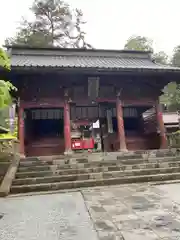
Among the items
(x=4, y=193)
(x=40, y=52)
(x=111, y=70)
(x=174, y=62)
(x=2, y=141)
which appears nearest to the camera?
(x=4, y=193)

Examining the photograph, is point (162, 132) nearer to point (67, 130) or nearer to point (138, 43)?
point (67, 130)

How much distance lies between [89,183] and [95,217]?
3.27 m

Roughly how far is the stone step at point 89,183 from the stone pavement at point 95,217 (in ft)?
3.35

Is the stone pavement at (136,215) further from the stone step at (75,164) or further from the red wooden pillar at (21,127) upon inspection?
the red wooden pillar at (21,127)

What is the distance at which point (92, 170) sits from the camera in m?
7.73

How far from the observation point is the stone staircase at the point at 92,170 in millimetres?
6832

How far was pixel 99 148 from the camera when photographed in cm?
1453

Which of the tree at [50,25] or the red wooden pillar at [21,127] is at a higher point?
the tree at [50,25]

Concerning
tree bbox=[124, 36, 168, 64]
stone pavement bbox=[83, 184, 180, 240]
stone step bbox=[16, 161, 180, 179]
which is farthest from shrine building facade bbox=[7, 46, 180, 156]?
tree bbox=[124, 36, 168, 64]

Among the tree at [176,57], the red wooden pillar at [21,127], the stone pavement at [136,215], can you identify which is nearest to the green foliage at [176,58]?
the tree at [176,57]

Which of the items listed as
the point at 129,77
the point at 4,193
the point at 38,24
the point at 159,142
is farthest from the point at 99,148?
the point at 38,24

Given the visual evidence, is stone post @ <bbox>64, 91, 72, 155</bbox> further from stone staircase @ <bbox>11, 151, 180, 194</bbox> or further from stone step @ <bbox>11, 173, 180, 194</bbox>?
stone step @ <bbox>11, 173, 180, 194</bbox>

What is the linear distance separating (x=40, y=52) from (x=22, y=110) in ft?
18.5

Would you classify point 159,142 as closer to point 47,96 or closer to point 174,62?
point 47,96
